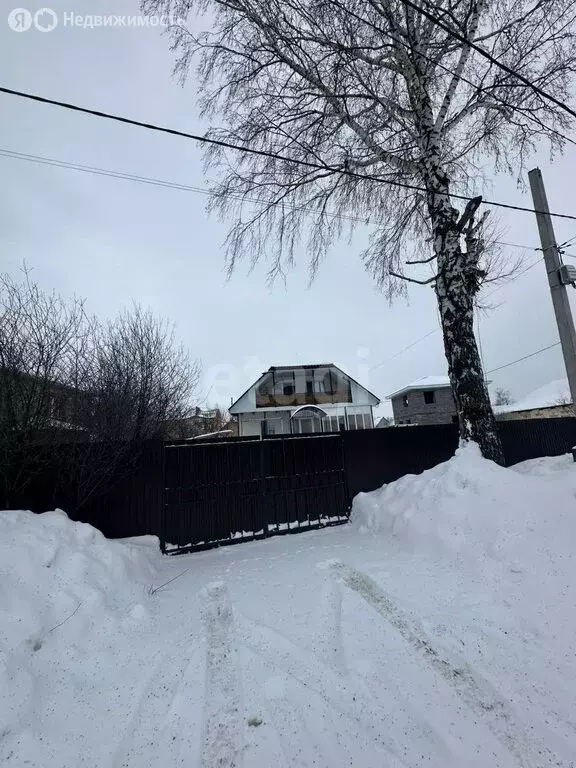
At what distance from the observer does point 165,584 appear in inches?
165

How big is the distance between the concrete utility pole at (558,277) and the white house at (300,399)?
1772cm

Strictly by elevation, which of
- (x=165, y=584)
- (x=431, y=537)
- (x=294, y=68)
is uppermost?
(x=294, y=68)

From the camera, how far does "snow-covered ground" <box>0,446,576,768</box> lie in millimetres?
1785

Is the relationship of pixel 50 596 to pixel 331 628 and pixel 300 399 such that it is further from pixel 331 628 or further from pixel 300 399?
pixel 300 399

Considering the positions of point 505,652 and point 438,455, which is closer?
point 505,652

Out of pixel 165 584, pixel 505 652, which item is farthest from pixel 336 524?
pixel 505 652

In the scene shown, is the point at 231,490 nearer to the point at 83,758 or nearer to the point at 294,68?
the point at 83,758

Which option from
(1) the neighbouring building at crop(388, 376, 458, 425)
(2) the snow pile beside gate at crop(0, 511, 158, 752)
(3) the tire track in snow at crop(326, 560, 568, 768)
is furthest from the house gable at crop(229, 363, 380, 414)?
(3) the tire track in snow at crop(326, 560, 568, 768)

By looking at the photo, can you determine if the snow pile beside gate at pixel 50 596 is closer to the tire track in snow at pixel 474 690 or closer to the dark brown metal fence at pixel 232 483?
the dark brown metal fence at pixel 232 483

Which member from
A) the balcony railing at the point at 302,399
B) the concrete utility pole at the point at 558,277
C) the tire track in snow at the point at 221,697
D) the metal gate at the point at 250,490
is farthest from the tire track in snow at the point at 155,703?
the balcony railing at the point at 302,399

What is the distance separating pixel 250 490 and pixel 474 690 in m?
4.72

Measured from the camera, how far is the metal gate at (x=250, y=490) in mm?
5918

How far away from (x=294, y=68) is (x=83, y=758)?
9.17m

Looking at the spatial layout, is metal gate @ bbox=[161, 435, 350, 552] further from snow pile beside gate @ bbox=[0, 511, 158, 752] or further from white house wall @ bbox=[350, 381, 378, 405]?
white house wall @ bbox=[350, 381, 378, 405]
